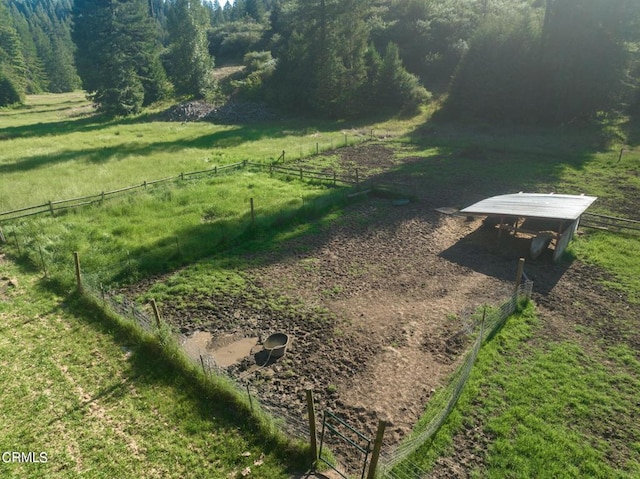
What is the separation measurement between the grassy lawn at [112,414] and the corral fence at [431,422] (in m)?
1.81

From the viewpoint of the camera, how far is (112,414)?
328 inches

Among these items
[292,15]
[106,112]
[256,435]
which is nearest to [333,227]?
[256,435]

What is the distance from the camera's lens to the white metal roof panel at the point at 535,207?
14.7 metres

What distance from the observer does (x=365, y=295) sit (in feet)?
42.7

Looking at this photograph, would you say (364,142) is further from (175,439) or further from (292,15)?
(175,439)

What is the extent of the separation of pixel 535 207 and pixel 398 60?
39028mm

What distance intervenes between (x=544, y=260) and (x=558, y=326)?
15.0 feet

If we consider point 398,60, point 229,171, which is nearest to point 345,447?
point 229,171

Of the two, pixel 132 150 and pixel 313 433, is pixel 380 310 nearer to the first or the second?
pixel 313 433

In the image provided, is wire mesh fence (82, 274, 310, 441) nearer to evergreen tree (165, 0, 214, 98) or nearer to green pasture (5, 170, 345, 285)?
green pasture (5, 170, 345, 285)

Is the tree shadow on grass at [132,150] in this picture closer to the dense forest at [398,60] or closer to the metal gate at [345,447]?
the dense forest at [398,60]

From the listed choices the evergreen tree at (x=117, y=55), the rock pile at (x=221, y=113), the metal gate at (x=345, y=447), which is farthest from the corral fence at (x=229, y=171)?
the evergreen tree at (x=117, y=55)

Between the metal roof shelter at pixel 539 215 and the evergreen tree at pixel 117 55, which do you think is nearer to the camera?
the metal roof shelter at pixel 539 215

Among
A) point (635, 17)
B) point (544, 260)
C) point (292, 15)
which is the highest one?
point (292, 15)
